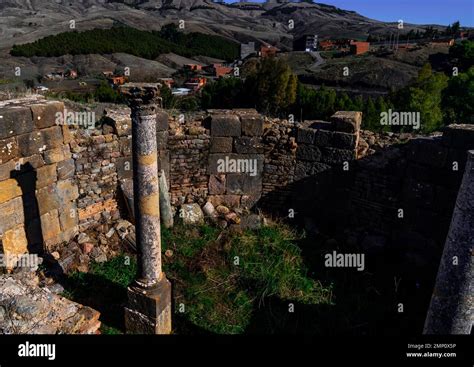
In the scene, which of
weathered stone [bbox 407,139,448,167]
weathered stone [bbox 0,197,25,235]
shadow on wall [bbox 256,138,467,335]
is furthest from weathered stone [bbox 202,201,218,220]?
weathered stone [bbox 407,139,448,167]

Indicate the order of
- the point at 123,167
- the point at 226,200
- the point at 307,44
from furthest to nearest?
the point at 307,44 → the point at 226,200 → the point at 123,167

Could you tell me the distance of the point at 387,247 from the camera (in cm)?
834

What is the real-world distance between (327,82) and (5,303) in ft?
142

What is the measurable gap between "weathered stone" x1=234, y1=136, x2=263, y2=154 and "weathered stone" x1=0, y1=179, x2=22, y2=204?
14.9ft

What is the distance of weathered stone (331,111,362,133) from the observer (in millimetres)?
8422

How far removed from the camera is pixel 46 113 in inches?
279

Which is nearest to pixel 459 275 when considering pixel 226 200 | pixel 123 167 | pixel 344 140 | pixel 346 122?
pixel 344 140

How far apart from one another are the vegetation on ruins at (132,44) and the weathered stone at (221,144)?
53.8 m

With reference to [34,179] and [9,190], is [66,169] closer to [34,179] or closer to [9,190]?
[34,179]

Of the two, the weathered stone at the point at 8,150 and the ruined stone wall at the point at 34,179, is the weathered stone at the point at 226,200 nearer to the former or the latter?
the ruined stone wall at the point at 34,179

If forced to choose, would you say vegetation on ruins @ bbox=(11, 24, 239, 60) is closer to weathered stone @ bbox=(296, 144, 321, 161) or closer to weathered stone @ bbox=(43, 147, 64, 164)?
weathered stone @ bbox=(43, 147, 64, 164)

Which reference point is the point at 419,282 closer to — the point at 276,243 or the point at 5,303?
the point at 276,243

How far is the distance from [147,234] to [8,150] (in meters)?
2.80

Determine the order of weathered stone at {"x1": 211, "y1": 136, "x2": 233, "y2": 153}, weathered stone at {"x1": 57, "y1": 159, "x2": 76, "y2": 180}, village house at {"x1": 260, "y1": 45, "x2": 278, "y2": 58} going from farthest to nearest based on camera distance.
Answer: village house at {"x1": 260, "y1": 45, "x2": 278, "y2": 58}
weathered stone at {"x1": 211, "y1": 136, "x2": 233, "y2": 153}
weathered stone at {"x1": 57, "y1": 159, "x2": 76, "y2": 180}
